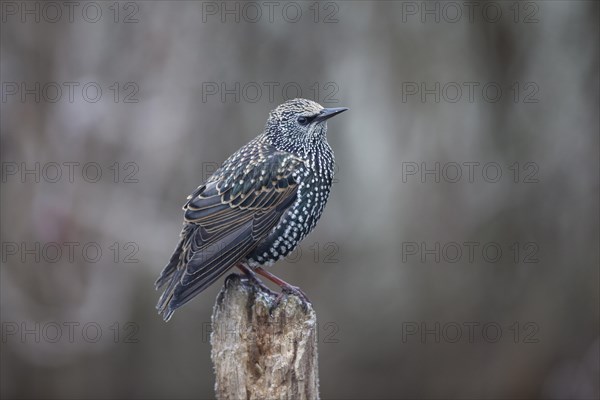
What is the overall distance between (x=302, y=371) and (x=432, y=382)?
445 cm

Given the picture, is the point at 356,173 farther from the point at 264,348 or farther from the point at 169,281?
the point at 264,348

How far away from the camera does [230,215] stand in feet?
16.8

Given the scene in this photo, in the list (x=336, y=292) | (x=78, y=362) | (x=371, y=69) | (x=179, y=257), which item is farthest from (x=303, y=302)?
(x=78, y=362)

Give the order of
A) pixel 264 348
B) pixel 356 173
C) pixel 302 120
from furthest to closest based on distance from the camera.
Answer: pixel 356 173, pixel 302 120, pixel 264 348

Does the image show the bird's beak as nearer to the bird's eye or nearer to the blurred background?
the bird's eye

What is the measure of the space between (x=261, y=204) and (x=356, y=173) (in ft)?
10.1

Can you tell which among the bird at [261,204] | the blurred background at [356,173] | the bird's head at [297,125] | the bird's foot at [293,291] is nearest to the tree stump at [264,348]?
the bird's foot at [293,291]

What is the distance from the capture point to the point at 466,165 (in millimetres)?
8156

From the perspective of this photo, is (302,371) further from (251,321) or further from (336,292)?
(336,292)

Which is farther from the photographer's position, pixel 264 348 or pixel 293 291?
pixel 293 291

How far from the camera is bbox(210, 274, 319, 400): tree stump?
14.1 feet

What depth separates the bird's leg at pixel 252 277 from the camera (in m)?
4.78

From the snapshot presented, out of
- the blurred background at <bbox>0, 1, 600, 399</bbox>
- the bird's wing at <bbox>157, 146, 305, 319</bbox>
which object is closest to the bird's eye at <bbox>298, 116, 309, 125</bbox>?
the bird's wing at <bbox>157, 146, 305, 319</bbox>

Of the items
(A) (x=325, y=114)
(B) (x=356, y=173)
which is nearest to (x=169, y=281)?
(A) (x=325, y=114)
